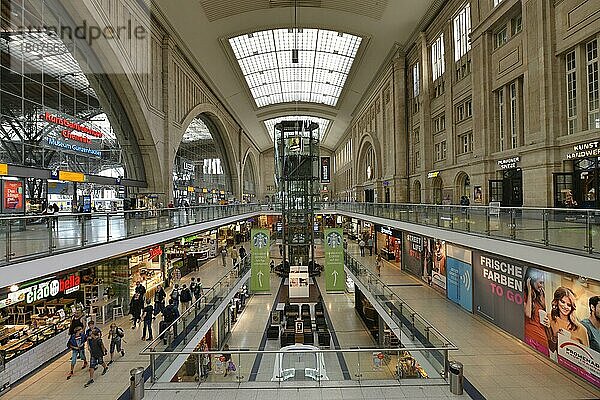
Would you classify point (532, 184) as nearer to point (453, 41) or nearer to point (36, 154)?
point (453, 41)

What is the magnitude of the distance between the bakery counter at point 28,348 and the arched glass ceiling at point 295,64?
2162cm

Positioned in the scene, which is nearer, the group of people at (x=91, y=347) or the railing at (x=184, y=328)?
the railing at (x=184, y=328)

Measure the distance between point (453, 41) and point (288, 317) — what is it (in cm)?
1634

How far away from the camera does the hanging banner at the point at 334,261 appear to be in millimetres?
18641

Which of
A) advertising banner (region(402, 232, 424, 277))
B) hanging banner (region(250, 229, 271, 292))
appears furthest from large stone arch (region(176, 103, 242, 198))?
advertising banner (region(402, 232, 424, 277))

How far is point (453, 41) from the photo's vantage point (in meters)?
21.0

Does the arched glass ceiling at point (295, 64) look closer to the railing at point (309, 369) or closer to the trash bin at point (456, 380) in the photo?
the railing at point (309, 369)

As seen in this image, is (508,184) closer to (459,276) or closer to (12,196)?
(459,276)

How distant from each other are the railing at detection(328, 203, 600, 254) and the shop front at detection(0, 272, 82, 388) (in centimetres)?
1103

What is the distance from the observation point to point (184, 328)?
1074cm

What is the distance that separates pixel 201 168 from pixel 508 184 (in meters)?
27.7

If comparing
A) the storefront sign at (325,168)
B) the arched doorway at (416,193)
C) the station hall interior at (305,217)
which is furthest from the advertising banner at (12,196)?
the storefront sign at (325,168)

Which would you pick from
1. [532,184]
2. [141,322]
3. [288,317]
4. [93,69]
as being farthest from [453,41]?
[141,322]

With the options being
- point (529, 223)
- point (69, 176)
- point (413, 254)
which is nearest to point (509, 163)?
point (529, 223)
